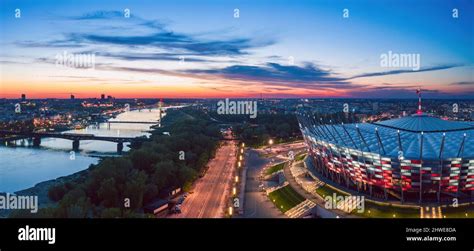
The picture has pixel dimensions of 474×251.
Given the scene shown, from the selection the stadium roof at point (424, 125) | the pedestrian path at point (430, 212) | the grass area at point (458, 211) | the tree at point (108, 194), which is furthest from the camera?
the stadium roof at point (424, 125)

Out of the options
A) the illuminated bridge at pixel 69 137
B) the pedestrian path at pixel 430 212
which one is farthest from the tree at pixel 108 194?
the illuminated bridge at pixel 69 137

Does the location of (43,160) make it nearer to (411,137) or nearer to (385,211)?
(385,211)

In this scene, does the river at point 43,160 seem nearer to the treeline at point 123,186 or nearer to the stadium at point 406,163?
the treeline at point 123,186

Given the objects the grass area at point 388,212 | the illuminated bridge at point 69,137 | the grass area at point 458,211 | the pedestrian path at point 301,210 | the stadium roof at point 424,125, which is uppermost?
the stadium roof at point 424,125
